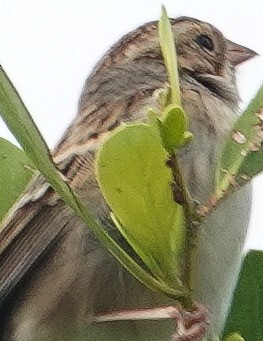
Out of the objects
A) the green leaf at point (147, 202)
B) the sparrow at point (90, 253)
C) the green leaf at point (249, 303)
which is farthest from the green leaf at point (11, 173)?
the green leaf at point (147, 202)

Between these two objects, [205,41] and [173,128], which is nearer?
[173,128]

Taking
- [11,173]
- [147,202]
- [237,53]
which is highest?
[147,202]

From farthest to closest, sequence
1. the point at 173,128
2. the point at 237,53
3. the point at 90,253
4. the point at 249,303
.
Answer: the point at 237,53
the point at 90,253
the point at 249,303
the point at 173,128

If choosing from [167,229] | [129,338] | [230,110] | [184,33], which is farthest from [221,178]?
[184,33]

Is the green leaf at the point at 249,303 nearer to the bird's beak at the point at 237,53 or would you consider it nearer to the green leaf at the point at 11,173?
the green leaf at the point at 11,173

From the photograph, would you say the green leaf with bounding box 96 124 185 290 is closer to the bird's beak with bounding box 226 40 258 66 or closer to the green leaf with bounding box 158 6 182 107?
the green leaf with bounding box 158 6 182 107

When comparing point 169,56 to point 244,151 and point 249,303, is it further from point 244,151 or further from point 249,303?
point 249,303

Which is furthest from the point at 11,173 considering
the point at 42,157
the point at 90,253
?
the point at 42,157
